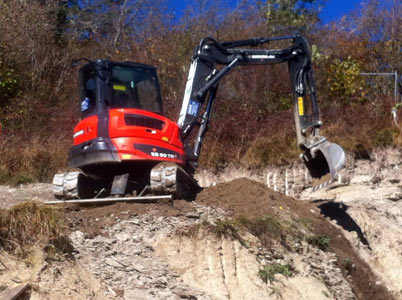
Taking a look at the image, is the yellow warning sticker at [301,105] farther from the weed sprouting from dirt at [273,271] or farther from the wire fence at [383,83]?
the wire fence at [383,83]

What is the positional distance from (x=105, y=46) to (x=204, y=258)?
18.0m

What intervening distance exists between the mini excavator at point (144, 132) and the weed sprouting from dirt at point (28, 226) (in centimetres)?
246

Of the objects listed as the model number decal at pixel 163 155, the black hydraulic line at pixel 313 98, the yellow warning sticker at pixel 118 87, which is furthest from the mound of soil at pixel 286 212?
the yellow warning sticker at pixel 118 87

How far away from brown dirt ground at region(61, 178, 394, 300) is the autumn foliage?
4525mm

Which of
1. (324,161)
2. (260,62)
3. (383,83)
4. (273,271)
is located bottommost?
(273,271)

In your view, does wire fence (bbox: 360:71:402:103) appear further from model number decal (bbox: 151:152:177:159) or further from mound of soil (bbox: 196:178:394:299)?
model number decal (bbox: 151:152:177:159)

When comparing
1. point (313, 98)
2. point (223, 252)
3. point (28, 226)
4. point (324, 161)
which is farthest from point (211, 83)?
point (28, 226)

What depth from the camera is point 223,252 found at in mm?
9844

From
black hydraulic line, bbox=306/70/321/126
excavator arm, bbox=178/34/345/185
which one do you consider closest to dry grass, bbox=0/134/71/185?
excavator arm, bbox=178/34/345/185

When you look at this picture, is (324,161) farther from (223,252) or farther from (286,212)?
(223,252)

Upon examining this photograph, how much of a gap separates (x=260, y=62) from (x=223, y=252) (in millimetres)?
4468

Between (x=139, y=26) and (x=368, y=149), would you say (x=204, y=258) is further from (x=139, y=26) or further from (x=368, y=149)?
(x=139, y=26)

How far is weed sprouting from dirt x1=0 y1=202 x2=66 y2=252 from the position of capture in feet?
27.2

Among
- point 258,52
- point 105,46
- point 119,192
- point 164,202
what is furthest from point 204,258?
point 105,46
